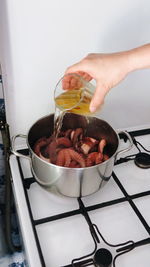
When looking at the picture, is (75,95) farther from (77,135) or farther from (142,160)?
(142,160)

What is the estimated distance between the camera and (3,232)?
2.71ft

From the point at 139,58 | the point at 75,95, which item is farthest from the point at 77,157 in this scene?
the point at 139,58

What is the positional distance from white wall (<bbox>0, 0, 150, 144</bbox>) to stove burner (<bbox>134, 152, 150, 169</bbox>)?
0.24 metres

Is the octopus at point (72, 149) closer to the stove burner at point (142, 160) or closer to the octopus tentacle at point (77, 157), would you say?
the octopus tentacle at point (77, 157)

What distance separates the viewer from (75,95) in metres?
0.64

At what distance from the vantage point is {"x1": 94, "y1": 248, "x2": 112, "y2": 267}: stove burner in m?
0.51

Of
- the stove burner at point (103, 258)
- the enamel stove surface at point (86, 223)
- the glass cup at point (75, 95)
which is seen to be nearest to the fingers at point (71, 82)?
the glass cup at point (75, 95)

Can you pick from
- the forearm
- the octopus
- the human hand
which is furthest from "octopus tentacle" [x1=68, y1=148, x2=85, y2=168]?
the forearm

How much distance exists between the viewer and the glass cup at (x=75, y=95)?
0.60m

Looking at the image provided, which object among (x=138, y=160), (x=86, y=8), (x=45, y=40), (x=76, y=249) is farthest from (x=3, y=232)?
(x=86, y=8)

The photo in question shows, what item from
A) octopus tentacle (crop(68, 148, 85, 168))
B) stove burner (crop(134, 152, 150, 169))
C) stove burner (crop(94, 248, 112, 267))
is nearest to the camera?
stove burner (crop(94, 248, 112, 267))

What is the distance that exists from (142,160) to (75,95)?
0.91 feet

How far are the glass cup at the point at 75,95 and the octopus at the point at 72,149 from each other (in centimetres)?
10

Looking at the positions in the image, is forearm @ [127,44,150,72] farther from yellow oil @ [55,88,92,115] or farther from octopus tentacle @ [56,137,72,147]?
octopus tentacle @ [56,137,72,147]
